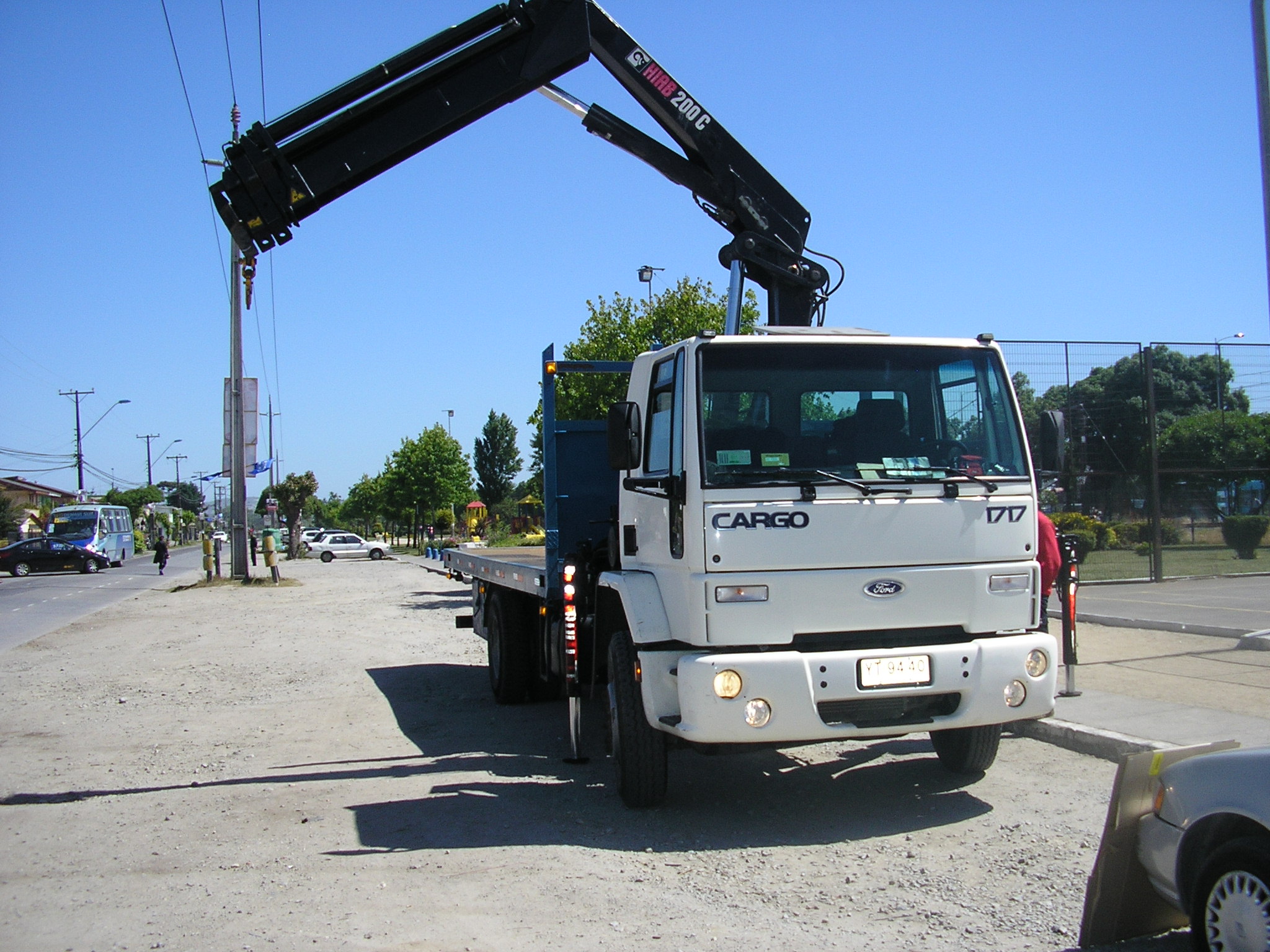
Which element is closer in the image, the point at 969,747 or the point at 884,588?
the point at 884,588

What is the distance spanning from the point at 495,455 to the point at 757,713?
8791 cm

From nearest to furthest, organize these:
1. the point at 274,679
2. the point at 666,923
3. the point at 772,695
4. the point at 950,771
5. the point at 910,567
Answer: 1. the point at 666,923
2. the point at 772,695
3. the point at 910,567
4. the point at 950,771
5. the point at 274,679

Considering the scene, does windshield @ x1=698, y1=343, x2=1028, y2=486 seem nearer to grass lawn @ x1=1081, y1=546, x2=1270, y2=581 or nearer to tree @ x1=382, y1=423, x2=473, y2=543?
grass lawn @ x1=1081, y1=546, x2=1270, y2=581

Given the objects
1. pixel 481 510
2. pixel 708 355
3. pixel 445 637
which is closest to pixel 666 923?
pixel 708 355

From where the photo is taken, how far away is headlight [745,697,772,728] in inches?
202

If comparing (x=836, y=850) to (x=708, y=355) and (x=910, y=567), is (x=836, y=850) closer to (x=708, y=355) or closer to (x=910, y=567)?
(x=910, y=567)

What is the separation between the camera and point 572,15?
25.9ft

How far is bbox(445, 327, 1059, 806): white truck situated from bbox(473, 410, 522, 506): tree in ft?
278

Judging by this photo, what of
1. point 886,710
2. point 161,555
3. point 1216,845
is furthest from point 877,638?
point 161,555

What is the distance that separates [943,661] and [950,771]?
157 cm

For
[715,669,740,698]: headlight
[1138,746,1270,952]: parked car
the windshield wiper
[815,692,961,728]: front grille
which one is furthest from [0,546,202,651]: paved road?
[1138,746,1270,952]: parked car

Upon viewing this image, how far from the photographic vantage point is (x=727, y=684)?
5.13 m

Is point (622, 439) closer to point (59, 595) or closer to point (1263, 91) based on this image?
point (1263, 91)

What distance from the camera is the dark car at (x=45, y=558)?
4203cm
